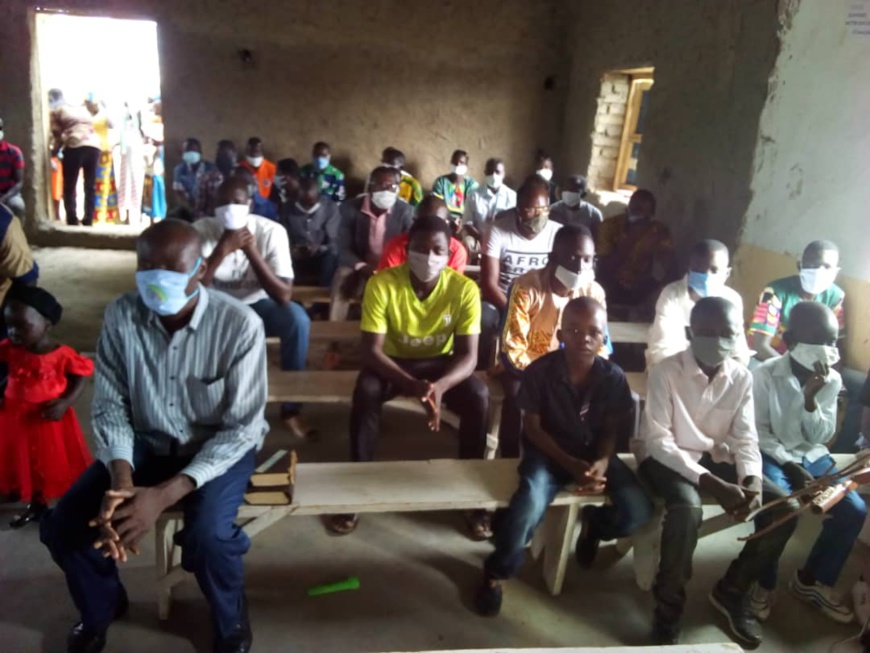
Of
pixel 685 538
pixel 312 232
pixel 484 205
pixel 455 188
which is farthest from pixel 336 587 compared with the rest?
pixel 455 188

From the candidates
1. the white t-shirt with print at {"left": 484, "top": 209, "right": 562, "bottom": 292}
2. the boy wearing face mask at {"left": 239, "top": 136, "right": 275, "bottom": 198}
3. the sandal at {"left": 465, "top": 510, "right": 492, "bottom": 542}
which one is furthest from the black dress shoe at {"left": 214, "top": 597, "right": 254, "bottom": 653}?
the boy wearing face mask at {"left": 239, "top": 136, "right": 275, "bottom": 198}

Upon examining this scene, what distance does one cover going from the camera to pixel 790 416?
270 centimetres

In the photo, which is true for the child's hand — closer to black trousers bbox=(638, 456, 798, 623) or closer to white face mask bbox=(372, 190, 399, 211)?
black trousers bbox=(638, 456, 798, 623)

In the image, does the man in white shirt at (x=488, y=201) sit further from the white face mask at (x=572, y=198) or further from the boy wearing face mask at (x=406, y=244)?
the boy wearing face mask at (x=406, y=244)

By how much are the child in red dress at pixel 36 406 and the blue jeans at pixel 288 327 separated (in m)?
1.04

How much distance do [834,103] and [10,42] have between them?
27.3 ft

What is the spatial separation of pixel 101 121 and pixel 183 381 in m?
8.38

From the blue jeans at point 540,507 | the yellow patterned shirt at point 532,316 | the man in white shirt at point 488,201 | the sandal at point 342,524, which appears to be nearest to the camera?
the blue jeans at point 540,507

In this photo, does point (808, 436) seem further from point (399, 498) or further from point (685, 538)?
point (399, 498)

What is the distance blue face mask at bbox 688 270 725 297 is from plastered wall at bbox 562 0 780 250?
1.33 metres

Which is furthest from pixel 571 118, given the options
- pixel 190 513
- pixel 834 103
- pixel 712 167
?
pixel 190 513

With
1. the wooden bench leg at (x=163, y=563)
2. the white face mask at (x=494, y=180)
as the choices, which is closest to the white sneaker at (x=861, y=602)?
the wooden bench leg at (x=163, y=563)

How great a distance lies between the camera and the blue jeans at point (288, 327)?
365 centimetres

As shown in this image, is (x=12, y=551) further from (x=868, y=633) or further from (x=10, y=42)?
(x=10, y=42)
